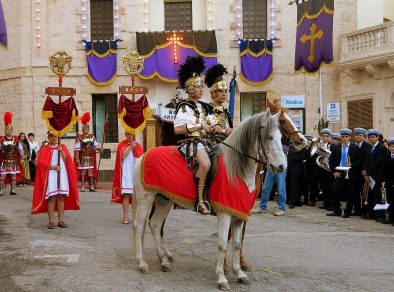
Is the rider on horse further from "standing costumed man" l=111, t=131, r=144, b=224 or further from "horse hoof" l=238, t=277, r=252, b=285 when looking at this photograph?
"standing costumed man" l=111, t=131, r=144, b=224

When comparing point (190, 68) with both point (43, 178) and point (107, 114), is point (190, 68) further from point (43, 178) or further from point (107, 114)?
point (107, 114)

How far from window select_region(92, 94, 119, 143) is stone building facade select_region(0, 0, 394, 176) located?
8.5 inches

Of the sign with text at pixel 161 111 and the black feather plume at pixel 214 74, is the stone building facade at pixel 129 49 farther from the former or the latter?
the black feather plume at pixel 214 74

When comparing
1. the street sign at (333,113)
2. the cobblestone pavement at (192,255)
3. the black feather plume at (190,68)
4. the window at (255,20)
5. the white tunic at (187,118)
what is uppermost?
the window at (255,20)

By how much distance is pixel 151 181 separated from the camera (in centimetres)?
775

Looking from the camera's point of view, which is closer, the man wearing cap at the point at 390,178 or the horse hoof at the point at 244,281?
the horse hoof at the point at 244,281

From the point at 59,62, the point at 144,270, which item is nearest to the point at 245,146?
the point at 144,270

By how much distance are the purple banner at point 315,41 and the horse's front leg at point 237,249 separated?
11423 millimetres

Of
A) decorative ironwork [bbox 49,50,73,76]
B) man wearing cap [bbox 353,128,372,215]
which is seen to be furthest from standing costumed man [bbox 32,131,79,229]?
man wearing cap [bbox 353,128,372,215]

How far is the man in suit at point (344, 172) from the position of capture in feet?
44.5

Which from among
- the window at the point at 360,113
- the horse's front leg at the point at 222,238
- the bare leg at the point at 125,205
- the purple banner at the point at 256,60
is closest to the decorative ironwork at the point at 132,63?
the bare leg at the point at 125,205

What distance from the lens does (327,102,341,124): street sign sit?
878 inches

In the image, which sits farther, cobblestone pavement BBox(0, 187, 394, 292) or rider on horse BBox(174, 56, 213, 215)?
rider on horse BBox(174, 56, 213, 215)

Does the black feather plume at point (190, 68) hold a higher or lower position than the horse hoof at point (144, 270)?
higher
